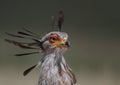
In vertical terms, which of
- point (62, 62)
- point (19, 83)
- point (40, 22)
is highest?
point (40, 22)

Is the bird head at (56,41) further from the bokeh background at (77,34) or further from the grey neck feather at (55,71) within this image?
the bokeh background at (77,34)

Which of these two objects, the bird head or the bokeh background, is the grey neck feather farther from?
the bokeh background

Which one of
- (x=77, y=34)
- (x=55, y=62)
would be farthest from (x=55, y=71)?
(x=77, y=34)

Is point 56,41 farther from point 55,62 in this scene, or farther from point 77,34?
point 77,34

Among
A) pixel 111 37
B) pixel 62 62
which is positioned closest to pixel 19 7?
pixel 111 37

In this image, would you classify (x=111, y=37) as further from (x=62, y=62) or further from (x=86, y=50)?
(x=62, y=62)

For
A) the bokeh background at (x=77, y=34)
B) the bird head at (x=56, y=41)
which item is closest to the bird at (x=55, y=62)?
the bird head at (x=56, y=41)

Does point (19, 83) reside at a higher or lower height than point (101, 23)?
lower
